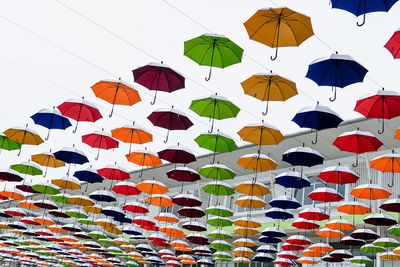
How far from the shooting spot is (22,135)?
496 inches

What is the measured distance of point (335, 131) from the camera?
56.4ft

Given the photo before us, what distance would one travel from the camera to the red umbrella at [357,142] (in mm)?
9531

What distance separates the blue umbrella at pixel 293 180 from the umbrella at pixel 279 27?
214 inches

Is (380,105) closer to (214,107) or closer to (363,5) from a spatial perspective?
(363,5)

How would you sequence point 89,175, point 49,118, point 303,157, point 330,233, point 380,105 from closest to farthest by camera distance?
point 380,105, point 303,157, point 49,118, point 89,175, point 330,233

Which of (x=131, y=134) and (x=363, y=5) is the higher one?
(x=363, y=5)

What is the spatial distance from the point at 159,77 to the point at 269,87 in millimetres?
2144

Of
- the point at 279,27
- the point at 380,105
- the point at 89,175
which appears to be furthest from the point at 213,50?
the point at 89,175

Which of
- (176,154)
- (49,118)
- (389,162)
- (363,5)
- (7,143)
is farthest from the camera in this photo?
(7,143)

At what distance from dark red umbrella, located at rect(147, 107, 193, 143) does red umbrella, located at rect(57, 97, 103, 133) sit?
153 cm

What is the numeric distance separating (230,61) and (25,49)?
6736 mm

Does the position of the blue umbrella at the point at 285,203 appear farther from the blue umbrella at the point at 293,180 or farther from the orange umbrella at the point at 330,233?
the orange umbrella at the point at 330,233

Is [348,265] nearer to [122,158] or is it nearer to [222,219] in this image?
[222,219]

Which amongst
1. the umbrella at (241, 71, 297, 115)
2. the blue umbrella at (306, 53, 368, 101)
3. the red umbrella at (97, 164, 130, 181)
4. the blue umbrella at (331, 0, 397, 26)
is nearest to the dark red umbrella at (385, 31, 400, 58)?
the blue umbrella at (331, 0, 397, 26)
